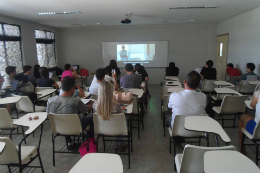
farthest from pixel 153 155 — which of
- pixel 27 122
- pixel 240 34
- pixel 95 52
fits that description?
pixel 95 52

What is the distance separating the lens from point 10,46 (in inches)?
234

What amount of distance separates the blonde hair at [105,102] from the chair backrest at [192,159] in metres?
1.09

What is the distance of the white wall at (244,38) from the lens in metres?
5.21

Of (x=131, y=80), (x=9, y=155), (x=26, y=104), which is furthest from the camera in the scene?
(x=131, y=80)

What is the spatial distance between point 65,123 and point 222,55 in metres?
7.27

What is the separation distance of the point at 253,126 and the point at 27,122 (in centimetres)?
281

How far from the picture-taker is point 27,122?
217 cm

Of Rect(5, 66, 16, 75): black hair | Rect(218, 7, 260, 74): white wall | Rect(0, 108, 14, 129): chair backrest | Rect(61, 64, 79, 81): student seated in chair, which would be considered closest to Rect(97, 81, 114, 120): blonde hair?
Rect(0, 108, 14, 129): chair backrest

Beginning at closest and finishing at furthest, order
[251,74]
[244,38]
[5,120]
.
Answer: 1. [5,120]
2. [251,74]
3. [244,38]

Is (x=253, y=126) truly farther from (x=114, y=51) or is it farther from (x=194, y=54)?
(x=114, y=51)

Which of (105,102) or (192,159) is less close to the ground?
(105,102)

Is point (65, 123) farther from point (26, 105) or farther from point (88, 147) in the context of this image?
point (26, 105)

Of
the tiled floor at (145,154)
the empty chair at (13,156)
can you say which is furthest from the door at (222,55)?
the empty chair at (13,156)

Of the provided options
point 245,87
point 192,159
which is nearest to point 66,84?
point 192,159
